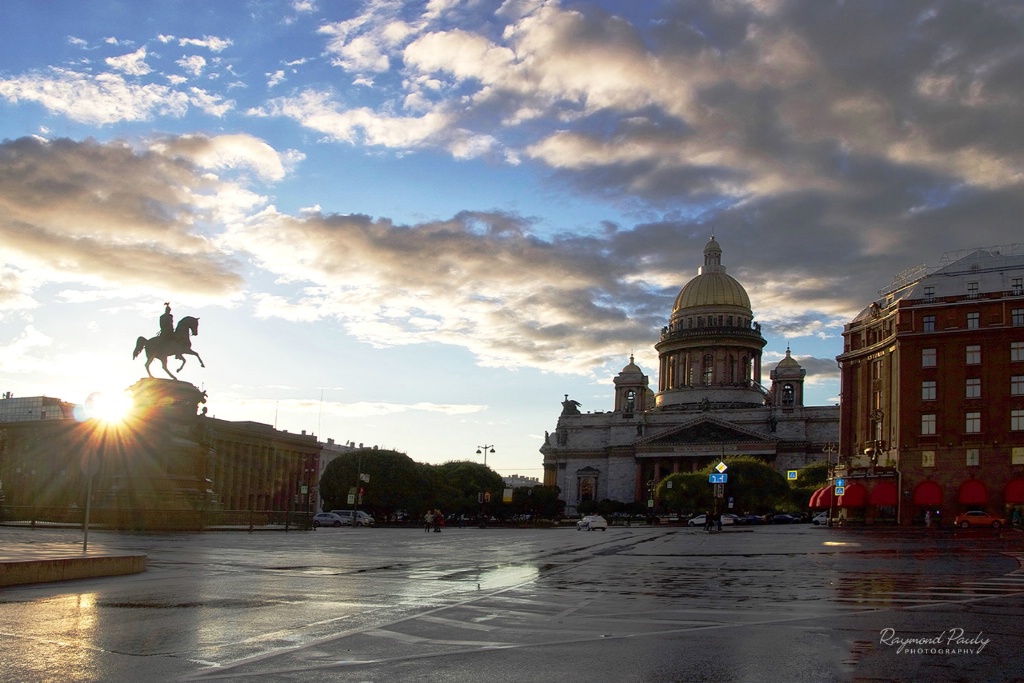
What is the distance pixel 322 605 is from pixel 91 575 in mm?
6689

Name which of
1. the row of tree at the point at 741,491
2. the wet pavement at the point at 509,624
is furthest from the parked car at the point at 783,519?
the wet pavement at the point at 509,624

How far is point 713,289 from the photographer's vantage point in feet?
571

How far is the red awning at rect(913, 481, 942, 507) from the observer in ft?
212

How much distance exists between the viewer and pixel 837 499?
71688mm

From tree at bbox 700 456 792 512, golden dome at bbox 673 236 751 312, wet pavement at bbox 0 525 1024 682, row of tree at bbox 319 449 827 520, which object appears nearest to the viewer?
wet pavement at bbox 0 525 1024 682

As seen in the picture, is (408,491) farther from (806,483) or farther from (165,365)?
(165,365)

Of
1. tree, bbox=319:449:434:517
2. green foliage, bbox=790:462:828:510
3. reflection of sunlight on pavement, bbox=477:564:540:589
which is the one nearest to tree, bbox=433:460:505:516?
tree, bbox=319:449:434:517

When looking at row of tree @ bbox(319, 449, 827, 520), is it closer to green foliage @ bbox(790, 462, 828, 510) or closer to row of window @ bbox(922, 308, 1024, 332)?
green foliage @ bbox(790, 462, 828, 510)

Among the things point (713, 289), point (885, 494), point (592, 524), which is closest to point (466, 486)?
point (592, 524)

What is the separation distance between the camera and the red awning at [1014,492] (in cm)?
6050

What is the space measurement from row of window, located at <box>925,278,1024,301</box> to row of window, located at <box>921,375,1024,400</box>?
5.90m

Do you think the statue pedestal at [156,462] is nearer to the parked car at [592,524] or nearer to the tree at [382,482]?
the parked car at [592,524]

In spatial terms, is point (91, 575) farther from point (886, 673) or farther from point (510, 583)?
point (886, 673)

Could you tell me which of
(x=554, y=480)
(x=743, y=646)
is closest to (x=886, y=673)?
(x=743, y=646)
